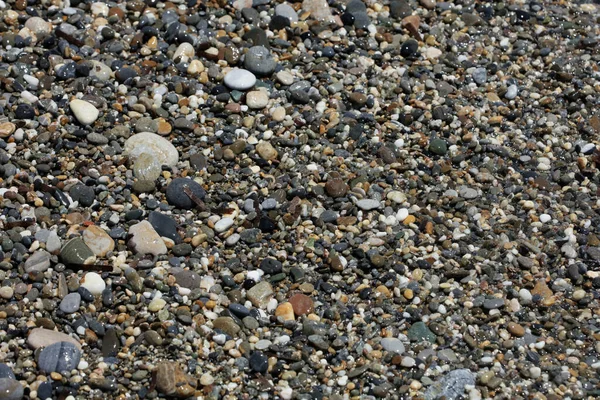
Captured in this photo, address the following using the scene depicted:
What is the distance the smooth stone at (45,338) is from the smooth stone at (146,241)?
2.05 ft

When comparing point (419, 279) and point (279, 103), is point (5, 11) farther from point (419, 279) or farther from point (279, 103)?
point (419, 279)

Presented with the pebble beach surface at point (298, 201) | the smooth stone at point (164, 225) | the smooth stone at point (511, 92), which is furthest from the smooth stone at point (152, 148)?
the smooth stone at point (511, 92)

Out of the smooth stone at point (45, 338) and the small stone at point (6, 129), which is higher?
the small stone at point (6, 129)

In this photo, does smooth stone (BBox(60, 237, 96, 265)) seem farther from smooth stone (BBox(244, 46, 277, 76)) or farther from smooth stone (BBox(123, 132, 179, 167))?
smooth stone (BBox(244, 46, 277, 76))

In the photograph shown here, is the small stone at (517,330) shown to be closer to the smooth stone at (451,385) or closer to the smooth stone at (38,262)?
the smooth stone at (451,385)

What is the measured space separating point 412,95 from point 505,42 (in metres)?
1.03

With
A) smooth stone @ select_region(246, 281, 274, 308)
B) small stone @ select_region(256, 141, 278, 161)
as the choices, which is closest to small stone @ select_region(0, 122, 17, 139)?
small stone @ select_region(256, 141, 278, 161)

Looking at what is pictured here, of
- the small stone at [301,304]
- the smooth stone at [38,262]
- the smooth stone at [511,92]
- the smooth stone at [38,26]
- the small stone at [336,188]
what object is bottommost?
the smooth stone at [38,262]

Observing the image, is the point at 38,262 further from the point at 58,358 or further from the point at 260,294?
the point at 260,294

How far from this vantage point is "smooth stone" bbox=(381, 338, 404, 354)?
3.97 metres

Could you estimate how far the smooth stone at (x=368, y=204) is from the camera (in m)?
4.60

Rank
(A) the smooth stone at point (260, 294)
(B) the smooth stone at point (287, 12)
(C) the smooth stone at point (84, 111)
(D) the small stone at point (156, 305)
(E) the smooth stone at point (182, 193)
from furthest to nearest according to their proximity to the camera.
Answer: (B) the smooth stone at point (287, 12)
(C) the smooth stone at point (84, 111)
(E) the smooth stone at point (182, 193)
(A) the smooth stone at point (260, 294)
(D) the small stone at point (156, 305)

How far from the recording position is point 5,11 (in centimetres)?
549

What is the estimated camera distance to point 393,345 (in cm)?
399
